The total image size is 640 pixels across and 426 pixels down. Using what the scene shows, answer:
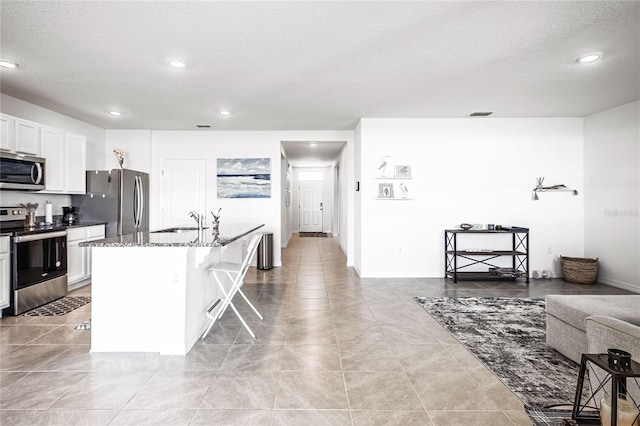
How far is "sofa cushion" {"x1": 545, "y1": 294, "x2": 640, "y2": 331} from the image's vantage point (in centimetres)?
231

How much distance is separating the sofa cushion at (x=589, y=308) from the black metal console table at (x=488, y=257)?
2.39 meters

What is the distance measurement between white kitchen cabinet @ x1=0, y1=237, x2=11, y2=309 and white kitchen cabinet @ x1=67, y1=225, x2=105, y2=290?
0.83 m

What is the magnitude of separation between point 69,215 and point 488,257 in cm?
643

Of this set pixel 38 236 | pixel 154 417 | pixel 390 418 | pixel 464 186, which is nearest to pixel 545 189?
pixel 464 186

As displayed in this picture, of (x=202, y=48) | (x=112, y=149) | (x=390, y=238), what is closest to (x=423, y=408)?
(x=202, y=48)

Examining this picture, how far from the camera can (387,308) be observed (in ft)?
12.8

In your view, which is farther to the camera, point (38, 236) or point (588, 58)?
point (38, 236)

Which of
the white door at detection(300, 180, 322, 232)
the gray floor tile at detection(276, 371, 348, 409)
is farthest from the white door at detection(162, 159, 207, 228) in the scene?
the white door at detection(300, 180, 322, 232)

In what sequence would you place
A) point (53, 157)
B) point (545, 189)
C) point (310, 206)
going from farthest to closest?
point (310, 206)
point (545, 189)
point (53, 157)

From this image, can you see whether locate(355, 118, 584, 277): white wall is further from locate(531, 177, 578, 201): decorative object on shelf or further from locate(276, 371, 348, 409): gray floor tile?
locate(276, 371, 348, 409): gray floor tile

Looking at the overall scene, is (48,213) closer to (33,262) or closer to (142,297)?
(33,262)

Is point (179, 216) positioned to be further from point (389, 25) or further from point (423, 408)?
point (423, 408)

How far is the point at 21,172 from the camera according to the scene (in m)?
3.95

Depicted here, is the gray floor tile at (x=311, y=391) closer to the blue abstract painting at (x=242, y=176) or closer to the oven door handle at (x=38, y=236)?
the oven door handle at (x=38, y=236)
